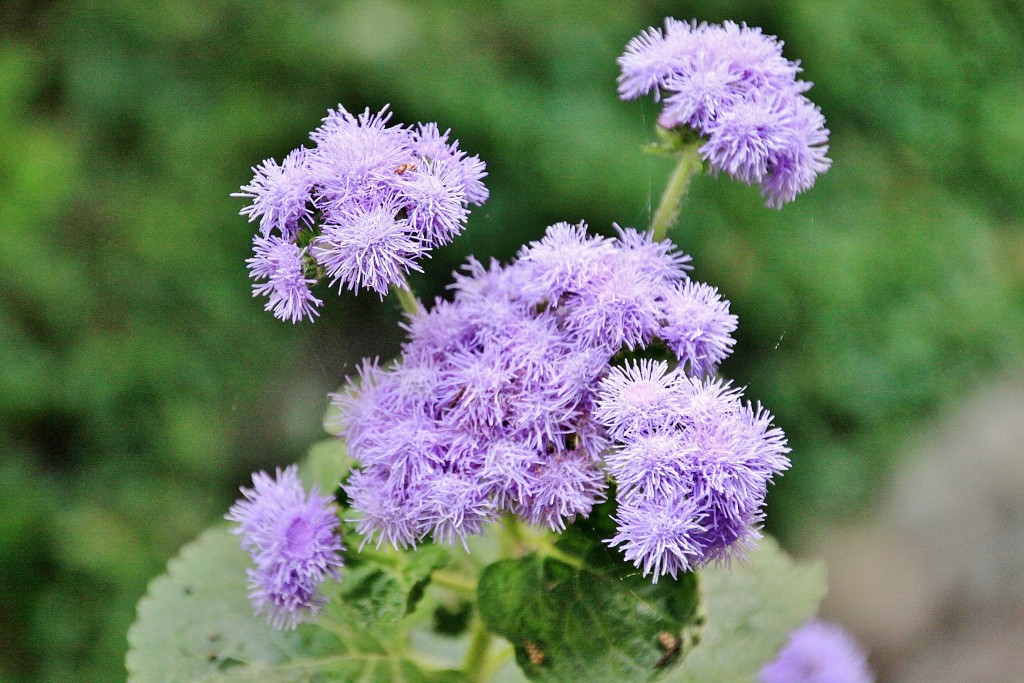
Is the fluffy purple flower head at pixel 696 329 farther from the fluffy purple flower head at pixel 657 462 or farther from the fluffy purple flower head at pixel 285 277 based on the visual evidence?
the fluffy purple flower head at pixel 285 277

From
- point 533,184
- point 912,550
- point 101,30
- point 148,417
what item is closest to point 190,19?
point 101,30

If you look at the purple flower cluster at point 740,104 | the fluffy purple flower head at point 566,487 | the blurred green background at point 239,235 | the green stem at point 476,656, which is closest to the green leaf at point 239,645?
the green stem at point 476,656

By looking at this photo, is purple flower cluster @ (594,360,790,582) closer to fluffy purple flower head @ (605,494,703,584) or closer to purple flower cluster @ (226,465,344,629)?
fluffy purple flower head @ (605,494,703,584)

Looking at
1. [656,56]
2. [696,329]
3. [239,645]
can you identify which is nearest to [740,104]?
[656,56]

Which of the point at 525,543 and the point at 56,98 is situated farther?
the point at 56,98

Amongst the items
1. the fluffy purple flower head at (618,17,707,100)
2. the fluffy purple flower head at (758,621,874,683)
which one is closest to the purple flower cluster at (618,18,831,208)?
the fluffy purple flower head at (618,17,707,100)

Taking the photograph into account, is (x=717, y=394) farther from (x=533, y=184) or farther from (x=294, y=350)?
(x=294, y=350)

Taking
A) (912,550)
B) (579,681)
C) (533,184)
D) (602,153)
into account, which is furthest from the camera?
(912,550)
